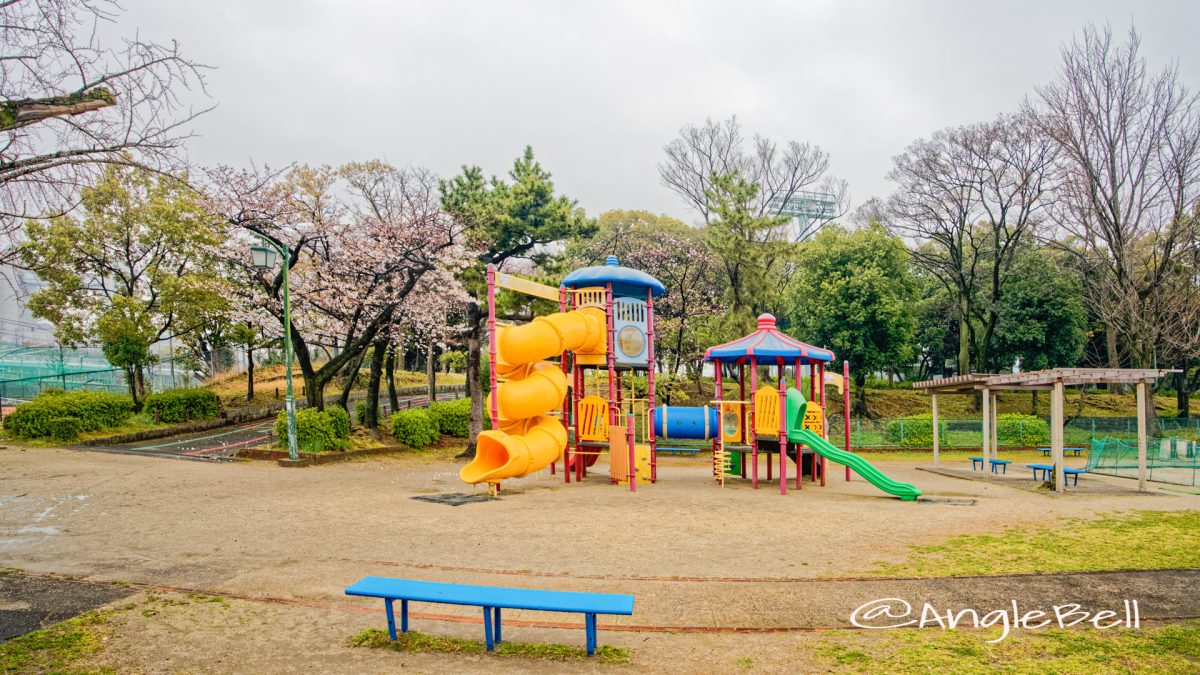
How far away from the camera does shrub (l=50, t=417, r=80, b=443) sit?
19438 mm

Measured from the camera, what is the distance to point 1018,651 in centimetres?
552

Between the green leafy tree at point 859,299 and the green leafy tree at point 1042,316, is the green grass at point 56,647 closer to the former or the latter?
the green leafy tree at point 859,299

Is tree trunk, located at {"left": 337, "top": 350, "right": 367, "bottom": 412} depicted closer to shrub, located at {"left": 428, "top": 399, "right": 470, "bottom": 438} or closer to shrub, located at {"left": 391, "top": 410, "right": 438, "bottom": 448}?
shrub, located at {"left": 391, "top": 410, "right": 438, "bottom": 448}

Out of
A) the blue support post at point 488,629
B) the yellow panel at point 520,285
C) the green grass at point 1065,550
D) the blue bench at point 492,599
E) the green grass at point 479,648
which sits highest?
the yellow panel at point 520,285

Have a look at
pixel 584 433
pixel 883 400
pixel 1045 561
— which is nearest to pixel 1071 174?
pixel 883 400

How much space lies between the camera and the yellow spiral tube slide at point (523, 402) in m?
13.8

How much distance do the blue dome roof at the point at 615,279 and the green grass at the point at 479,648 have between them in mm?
11862

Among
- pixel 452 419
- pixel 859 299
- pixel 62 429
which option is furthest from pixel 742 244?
pixel 62 429

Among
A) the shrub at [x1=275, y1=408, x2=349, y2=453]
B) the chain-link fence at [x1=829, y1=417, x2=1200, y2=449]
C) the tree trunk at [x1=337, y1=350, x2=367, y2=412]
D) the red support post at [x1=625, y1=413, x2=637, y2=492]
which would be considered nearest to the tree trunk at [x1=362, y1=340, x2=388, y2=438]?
the tree trunk at [x1=337, y1=350, x2=367, y2=412]

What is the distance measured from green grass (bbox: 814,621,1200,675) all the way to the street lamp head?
15509 mm

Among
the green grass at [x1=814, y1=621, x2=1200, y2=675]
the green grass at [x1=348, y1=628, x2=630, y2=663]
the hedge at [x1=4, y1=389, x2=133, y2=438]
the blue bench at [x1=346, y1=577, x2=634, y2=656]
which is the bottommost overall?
the green grass at [x1=814, y1=621, x2=1200, y2=675]

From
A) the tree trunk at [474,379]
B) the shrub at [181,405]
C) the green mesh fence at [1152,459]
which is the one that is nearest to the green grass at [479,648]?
the tree trunk at [474,379]

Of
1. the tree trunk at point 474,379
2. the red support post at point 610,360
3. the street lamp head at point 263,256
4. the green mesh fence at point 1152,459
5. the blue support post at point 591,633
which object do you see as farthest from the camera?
the tree trunk at point 474,379

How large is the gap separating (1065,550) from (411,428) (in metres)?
19.0
